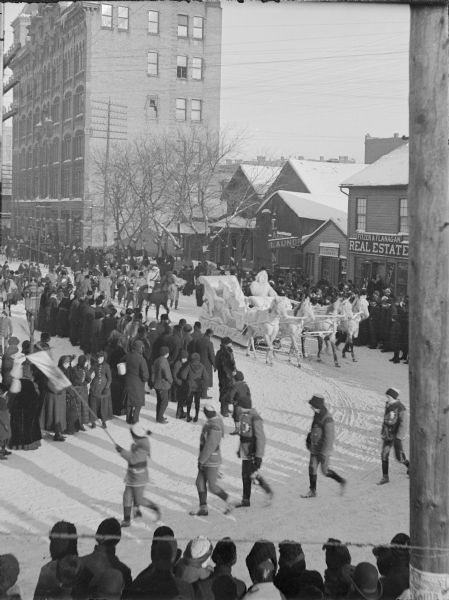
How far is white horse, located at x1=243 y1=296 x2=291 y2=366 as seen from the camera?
1598 cm

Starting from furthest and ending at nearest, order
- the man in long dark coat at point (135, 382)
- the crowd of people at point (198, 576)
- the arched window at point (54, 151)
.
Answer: the arched window at point (54, 151) → the man in long dark coat at point (135, 382) → the crowd of people at point (198, 576)

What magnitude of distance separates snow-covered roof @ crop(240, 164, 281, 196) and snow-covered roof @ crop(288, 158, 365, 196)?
1.22m

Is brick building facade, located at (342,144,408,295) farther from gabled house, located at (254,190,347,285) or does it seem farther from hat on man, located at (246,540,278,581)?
hat on man, located at (246,540,278,581)

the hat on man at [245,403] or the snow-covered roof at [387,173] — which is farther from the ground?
the snow-covered roof at [387,173]

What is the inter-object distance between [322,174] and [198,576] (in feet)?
95.7

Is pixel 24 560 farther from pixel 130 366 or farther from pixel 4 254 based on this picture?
pixel 4 254

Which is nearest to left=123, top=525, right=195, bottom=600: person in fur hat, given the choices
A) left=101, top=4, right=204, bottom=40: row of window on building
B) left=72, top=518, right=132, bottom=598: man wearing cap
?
left=72, top=518, right=132, bottom=598: man wearing cap

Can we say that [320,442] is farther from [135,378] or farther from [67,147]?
[67,147]

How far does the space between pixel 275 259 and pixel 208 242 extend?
996 centimetres

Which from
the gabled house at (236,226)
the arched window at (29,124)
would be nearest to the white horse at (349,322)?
the gabled house at (236,226)

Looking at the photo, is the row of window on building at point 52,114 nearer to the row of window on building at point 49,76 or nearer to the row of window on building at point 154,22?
the row of window on building at point 49,76

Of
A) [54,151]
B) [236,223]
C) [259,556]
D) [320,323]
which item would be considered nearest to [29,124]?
[54,151]

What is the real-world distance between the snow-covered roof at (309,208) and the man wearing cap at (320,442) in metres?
19.3

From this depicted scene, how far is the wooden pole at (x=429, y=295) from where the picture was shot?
13.1 feet
